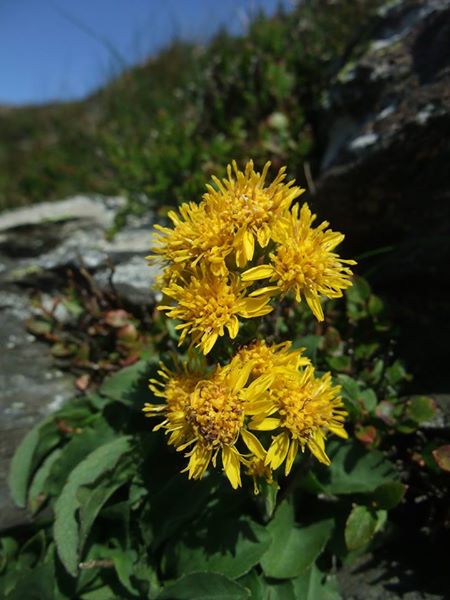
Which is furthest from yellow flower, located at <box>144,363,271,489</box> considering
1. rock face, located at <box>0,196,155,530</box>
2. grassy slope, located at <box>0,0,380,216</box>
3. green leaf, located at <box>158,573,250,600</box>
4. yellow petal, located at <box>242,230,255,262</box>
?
grassy slope, located at <box>0,0,380,216</box>

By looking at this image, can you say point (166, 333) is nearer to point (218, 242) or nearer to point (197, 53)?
point (218, 242)

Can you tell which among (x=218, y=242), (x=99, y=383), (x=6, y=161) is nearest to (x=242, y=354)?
(x=218, y=242)

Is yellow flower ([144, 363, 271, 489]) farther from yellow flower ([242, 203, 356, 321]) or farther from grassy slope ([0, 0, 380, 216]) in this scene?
grassy slope ([0, 0, 380, 216])

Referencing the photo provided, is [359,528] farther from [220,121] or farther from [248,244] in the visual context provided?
[220,121]

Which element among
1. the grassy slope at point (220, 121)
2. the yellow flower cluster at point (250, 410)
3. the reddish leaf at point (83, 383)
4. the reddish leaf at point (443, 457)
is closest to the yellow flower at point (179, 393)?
the yellow flower cluster at point (250, 410)

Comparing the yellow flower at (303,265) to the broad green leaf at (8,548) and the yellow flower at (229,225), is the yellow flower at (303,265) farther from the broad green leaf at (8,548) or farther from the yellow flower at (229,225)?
the broad green leaf at (8,548)
